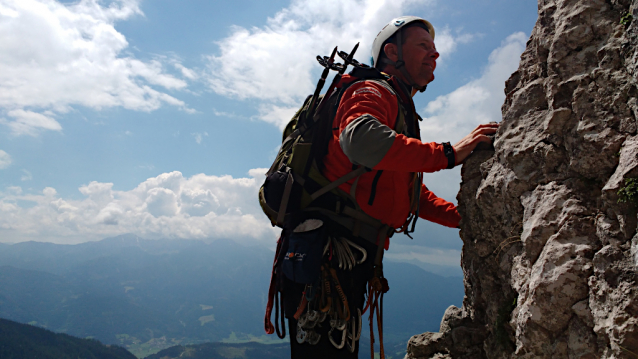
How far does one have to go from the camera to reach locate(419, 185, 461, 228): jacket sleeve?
4922 millimetres

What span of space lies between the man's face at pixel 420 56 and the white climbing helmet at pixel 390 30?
224mm

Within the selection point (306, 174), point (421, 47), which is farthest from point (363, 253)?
point (421, 47)

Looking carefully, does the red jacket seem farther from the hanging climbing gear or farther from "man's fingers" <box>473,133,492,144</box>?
"man's fingers" <box>473,133,492,144</box>

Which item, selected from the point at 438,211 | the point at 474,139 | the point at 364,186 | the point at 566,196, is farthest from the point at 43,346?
the point at 566,196

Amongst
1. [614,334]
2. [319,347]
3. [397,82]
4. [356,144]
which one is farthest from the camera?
[397,82]

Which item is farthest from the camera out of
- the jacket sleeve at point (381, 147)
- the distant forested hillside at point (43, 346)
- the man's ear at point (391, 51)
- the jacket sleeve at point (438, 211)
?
the distant forested hillside at point (43, 346)

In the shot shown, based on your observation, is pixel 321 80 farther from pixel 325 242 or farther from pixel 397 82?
pixel 325 242

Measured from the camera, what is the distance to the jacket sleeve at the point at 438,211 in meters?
4.92

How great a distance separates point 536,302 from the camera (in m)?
2.78


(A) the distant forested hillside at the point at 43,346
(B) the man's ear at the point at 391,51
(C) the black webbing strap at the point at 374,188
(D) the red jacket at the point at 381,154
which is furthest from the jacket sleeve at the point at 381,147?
(A) the distant forested hillside at the point at 43,346

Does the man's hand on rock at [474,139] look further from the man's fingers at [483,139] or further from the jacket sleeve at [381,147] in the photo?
the jacket sleeve at [381,147]

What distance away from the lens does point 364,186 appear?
4.23 m

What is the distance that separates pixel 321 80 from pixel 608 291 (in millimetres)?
3387

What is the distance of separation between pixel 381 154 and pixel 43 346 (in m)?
221
